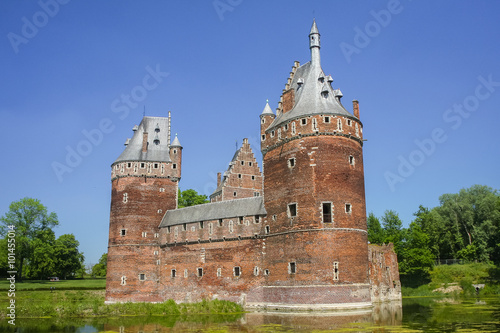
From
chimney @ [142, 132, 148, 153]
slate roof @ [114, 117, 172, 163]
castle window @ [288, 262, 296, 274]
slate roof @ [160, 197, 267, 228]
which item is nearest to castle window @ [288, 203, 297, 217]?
slate roof @ [160, 197, 267, 228]

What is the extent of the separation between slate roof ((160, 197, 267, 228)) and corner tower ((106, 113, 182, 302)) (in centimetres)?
205

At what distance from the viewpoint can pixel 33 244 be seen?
62594 millimetres

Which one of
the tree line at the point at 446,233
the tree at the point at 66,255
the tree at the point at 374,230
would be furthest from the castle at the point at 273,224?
the tree at the point at 66,255

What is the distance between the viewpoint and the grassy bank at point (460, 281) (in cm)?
5047

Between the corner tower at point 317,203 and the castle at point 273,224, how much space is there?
8 centimetres

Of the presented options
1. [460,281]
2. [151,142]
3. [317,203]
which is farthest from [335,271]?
[460,281]


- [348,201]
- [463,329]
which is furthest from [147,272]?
[463,329]

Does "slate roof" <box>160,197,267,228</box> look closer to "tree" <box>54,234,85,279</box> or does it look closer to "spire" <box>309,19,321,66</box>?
"spire" <box>309,19,321,66</box>

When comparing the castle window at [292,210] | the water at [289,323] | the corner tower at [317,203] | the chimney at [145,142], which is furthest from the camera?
the chimney at [145,142]

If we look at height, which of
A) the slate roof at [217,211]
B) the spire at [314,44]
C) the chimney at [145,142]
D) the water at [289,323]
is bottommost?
the water at [289,323]

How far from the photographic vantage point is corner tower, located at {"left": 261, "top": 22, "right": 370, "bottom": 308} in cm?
3275

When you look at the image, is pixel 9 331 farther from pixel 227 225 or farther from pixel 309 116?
pixel 309 116

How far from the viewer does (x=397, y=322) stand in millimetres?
25562

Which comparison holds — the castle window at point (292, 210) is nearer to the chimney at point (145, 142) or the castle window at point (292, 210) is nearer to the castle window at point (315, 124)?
the castle window at point (315, 124)
